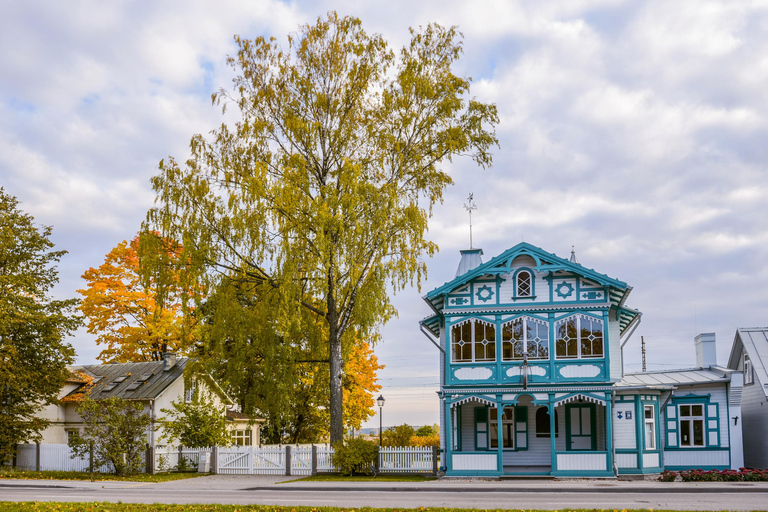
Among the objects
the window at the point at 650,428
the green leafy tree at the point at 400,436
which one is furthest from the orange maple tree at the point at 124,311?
the window at the point at 650,428

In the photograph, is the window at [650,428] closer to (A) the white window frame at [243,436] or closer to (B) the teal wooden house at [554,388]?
(B) the teal wooden house at [554,388]

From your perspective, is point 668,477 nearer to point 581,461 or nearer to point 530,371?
point 581,461

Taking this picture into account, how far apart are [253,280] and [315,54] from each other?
9.40 meters

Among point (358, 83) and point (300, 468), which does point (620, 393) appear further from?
point (358, 83)

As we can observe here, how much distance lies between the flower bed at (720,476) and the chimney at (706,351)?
272 inches

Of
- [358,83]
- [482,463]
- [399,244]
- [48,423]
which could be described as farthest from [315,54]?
[48,423]

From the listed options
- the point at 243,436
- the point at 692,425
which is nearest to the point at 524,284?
the point at 692,425

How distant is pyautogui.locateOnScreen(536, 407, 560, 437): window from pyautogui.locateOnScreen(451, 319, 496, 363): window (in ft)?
10.3

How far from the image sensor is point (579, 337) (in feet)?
87.7

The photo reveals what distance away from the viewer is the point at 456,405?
27.8m

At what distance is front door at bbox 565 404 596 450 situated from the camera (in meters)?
27.9

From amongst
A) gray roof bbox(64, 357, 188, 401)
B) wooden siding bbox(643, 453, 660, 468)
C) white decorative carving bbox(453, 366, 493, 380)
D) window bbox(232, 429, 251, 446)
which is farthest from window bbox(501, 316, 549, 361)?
window bbox(232, 429, 251, 446)

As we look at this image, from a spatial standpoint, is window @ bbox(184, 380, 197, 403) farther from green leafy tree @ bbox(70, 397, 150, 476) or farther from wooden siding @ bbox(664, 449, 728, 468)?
wooden siding @ bbox(664, 449, 728, 468)

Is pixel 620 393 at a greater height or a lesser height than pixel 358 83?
lesser
